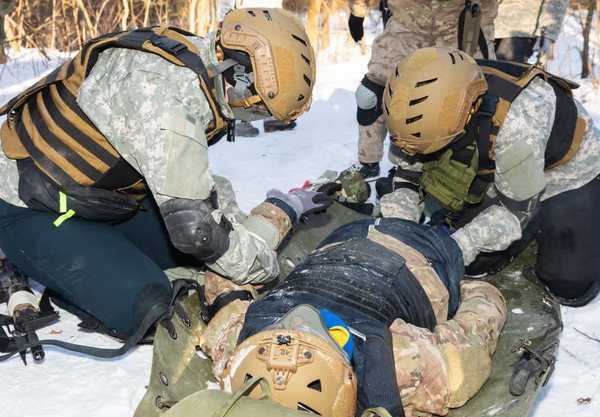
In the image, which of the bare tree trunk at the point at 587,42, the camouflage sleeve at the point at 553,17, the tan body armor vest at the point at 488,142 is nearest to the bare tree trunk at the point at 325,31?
the bare tree trunk at the point at 587,42

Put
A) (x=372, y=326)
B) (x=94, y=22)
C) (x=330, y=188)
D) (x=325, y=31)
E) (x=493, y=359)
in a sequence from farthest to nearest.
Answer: (x=325, y=31) → (x=94, y=22) → (x=330, y=188) → (x=493, y=359) → (x=372, y=326)

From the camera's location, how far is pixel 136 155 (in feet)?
7.55

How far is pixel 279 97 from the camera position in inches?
90.3

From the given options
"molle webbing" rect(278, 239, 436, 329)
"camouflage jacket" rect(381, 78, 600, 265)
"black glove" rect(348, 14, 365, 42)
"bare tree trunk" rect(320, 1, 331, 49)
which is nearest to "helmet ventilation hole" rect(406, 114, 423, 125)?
"camouflage jacket" rect(381, 78, 600, 265)

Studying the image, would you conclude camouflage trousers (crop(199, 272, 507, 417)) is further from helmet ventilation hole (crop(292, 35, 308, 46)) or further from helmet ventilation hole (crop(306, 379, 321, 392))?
helmet ventilation hole (crop(292, 35, 308, 46))

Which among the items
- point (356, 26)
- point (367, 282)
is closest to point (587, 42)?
point (356, 26)

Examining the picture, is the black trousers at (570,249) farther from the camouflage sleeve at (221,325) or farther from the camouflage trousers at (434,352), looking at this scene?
the camouflage sleeve at (221,325)

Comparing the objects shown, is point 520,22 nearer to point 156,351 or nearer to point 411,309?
point 411,309

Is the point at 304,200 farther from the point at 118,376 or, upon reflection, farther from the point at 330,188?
the point at 118,376

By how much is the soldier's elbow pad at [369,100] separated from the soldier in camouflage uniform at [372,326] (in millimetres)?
1796

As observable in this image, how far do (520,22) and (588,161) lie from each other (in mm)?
3394

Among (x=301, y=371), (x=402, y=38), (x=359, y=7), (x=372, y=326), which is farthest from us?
(x=359, y=7)

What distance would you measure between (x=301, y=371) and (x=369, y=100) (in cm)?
291

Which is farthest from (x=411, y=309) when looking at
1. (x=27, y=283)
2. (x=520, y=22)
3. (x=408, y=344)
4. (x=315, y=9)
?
(x=315, y=9)
